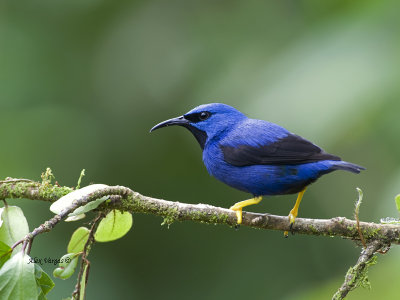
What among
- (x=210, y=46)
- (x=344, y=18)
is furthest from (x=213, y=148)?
(x=210, y=46)

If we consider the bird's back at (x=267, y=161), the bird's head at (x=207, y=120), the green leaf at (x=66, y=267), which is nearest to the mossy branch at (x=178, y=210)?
the green leaf at (x=66, y=267)

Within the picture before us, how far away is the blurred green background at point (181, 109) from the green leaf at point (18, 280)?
8.74 feet

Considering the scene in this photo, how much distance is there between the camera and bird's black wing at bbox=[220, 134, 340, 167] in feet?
12.8

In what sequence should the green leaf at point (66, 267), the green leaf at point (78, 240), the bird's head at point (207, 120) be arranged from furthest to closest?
the bird's head at point (207, 120) < the green leaf at point (78, 240) < the green leaf at point (66, 267)

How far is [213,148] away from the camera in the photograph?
14.1 ft

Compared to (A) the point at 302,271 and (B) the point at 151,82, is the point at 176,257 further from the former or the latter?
(B) the point at 151,82

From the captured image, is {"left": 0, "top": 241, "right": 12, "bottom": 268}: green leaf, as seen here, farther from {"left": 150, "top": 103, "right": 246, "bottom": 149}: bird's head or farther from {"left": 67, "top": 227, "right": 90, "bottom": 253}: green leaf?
{"left": 150, "top": 103, "right": 246, "bottom": 149}: bird's head

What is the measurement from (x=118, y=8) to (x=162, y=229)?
124 inches

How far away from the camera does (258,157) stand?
404cm

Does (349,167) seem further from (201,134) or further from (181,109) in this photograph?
(181,109)

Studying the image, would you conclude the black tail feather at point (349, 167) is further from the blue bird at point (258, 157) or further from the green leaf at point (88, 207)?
the green leaf at point (88, 207)

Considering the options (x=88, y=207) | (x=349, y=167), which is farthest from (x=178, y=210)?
(x=349, y=167)

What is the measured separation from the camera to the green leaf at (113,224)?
→ 299 centimetres

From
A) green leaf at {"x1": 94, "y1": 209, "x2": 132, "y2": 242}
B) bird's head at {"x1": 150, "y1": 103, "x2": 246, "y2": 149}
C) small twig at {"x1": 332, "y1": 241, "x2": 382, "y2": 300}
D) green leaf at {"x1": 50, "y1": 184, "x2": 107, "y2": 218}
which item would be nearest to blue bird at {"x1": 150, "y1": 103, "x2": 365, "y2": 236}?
bird's head at {"x1": 150, "y1": 103, "x2": 246, "y2": 149}
